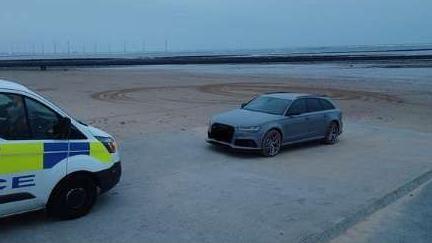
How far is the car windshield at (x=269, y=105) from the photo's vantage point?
13338 mm

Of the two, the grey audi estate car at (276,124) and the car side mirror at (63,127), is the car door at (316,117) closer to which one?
the grey audi estate car at (276,124)

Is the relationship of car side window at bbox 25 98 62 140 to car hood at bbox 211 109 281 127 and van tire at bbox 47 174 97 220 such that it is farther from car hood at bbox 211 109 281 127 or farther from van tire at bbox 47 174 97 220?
car hood at bbox 211 109 281 127

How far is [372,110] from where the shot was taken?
22.7 m

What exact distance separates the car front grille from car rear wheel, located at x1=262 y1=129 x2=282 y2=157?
2.62 feet

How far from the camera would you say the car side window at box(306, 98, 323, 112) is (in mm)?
14031

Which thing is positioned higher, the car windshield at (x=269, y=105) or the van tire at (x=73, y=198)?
the car windshield at (x=269, y=105)

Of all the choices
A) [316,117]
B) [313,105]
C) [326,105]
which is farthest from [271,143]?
[326,105]

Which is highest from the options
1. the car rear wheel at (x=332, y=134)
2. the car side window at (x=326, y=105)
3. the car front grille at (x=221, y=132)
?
the car side window at (x=326, y=105)

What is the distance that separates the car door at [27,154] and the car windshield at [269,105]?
7.24 metres

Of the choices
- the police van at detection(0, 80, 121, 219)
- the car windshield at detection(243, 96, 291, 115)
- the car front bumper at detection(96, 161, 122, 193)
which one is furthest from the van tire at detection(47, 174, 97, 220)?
the car windshield at detection(243, 96, 291, 115)

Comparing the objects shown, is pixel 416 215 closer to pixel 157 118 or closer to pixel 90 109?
pixel 157 118

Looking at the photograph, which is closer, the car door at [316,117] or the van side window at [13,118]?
the van side window at [13,118]

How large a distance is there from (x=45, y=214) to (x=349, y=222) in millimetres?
4096

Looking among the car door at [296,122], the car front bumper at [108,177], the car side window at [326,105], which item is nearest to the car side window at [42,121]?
the car front bumper at [108,177]
